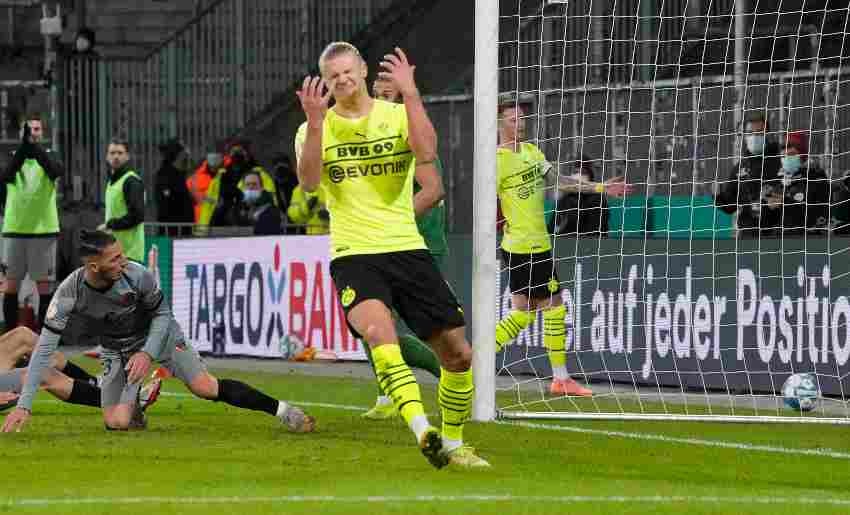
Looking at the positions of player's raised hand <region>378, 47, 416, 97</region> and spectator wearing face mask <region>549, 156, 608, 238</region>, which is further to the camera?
spectator wearing face mask <region>549, 156, 608, 238</region>

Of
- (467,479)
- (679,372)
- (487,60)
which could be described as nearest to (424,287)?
(467,479)

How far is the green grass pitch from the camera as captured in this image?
7.72 m

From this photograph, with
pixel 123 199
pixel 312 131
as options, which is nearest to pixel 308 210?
pixel 123 199

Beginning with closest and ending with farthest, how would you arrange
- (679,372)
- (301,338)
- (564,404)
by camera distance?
1. (564,404)
2. (679,372)
3. (301,338)

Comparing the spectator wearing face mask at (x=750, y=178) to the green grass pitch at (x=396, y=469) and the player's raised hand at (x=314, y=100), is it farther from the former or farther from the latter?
the player's raised hand at (x=314, y=100)

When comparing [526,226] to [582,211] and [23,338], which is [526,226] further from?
[23,338]

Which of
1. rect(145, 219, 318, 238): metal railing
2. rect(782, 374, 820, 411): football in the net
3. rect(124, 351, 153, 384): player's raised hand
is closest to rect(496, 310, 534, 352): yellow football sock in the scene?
rect(782, 374, 820, 411): football in the net

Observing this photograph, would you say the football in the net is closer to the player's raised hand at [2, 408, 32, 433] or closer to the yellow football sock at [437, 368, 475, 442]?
the yellow football sock at [437, 368, 475, 442]

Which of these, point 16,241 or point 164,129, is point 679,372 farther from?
point 164,129

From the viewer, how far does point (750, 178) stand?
14.4m

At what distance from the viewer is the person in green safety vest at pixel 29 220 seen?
20.2 metres

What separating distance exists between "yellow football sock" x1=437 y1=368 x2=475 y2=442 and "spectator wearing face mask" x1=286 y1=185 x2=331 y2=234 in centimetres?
1123

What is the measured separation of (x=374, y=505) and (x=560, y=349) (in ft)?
23.8

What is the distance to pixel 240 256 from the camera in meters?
20.8
